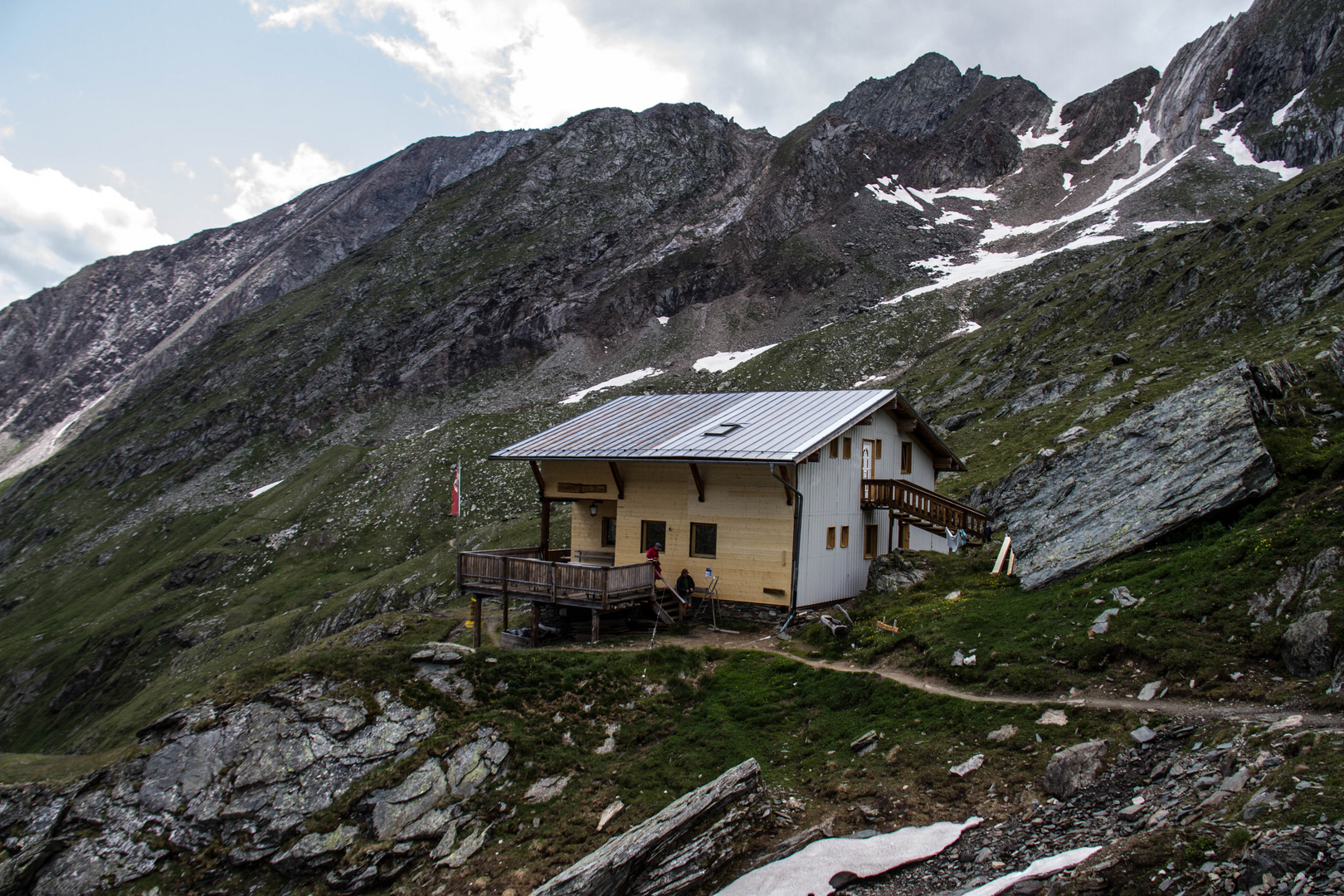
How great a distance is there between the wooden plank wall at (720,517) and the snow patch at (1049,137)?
14838 centimetres

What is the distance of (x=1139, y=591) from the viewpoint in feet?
49.1

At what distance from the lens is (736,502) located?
949 inches

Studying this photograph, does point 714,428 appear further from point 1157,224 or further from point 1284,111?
point 1284,111

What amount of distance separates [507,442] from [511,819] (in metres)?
57.8

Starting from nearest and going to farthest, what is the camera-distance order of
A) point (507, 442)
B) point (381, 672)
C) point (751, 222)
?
point (381, 672) < point (507, 442) < point (751, 222)

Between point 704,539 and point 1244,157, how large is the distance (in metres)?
124

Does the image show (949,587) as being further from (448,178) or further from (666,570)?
(448,178)

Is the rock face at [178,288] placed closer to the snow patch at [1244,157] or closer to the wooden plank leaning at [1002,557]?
the snow patch at [1244,157]

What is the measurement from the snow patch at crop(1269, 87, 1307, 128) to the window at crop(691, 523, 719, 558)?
12924 cm

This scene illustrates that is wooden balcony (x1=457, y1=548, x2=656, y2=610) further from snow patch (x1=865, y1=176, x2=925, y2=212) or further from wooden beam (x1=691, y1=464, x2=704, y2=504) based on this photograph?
snow patch (x1=865, y1=176, x2=925, y2=212)

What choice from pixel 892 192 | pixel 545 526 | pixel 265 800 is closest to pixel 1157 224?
pixel 892 192

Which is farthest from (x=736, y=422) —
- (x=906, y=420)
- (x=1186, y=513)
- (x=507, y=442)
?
→ (x=507, y=442)

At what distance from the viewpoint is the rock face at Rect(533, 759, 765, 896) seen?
10.8m

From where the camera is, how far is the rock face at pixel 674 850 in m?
10.8
